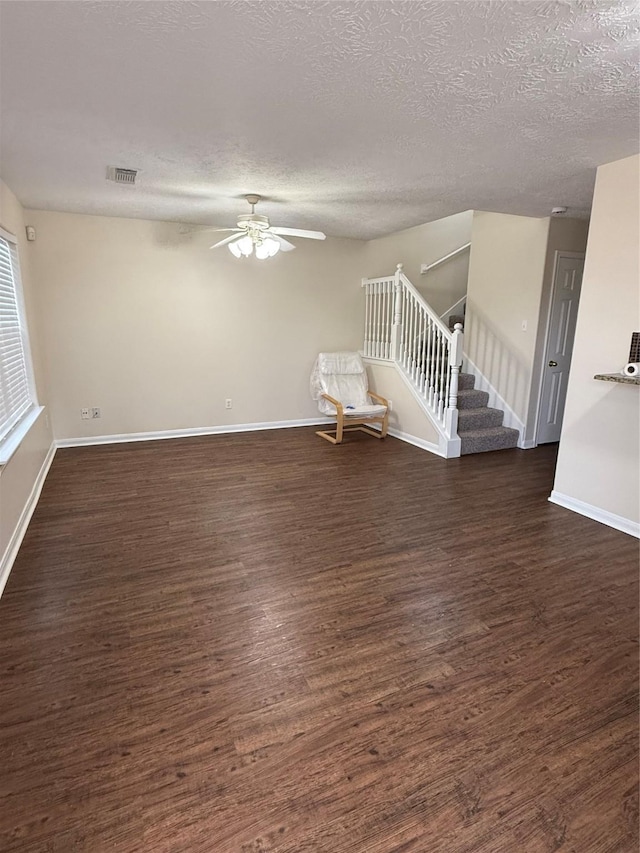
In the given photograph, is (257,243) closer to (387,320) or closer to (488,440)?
(387,320)

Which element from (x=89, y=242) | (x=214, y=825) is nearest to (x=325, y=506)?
(x=214, y=825)

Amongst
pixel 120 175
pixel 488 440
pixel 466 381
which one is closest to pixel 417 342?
pixel 466 381

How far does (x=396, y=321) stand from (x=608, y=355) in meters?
2.71

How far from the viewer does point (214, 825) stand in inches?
52.4

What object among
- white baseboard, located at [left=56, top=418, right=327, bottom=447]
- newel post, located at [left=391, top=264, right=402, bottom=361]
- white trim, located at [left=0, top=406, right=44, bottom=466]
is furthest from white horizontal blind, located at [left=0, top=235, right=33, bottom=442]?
newel post, located at [left=391, top=264, right=402, bottom=361]

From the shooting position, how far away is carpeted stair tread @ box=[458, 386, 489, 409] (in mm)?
5316

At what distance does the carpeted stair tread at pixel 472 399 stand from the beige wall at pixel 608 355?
6.12 feet

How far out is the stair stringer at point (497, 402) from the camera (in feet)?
16.7

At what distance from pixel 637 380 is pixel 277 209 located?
3.33 metres

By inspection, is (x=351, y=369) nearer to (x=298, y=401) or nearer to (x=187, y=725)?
(x=298, y=401)

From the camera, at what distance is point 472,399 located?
535 cm

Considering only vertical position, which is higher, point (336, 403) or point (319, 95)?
point (319, 95)

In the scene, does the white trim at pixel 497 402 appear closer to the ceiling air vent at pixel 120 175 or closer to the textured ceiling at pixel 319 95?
the textured ceiling at pixel 319 95

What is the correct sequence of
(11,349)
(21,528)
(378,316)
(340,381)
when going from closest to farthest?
(21,528) → (11,349) → (340,381) → (378,316)
